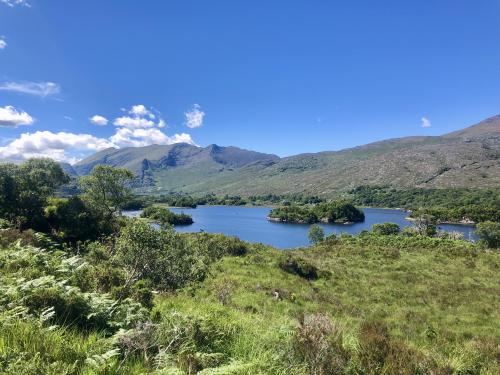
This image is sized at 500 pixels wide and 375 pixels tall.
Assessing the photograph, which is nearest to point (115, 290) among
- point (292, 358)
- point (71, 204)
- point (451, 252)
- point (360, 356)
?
point (292, 358)

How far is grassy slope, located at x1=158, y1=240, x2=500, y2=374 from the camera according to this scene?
1585cm

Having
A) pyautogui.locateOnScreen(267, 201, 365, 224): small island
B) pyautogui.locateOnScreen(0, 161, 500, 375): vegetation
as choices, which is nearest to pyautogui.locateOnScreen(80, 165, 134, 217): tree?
pyautogui.locateOnScreen(0, 161, 500, 375): vegetation

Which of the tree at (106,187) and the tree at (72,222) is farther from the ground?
the tree at (106,187)

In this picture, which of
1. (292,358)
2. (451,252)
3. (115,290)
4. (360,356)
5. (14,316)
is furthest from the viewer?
(451,252)

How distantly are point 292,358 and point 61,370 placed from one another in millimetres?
3356

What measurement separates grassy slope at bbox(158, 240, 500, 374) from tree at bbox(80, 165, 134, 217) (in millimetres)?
26046

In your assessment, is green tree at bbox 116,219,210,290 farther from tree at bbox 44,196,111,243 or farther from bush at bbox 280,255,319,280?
tree at bbox 44,196,111,243

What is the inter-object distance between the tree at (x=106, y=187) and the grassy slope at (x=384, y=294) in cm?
2605

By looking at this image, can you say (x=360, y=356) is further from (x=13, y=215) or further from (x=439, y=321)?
(x=13, y=215)

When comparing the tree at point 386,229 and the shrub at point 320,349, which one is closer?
the shrub at point 320,349

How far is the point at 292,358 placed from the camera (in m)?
5.53

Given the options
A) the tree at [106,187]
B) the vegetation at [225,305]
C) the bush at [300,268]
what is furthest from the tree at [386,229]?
the tree at [106,187]

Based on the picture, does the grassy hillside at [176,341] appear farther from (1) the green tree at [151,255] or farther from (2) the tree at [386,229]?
(2) the tree at [386,229]

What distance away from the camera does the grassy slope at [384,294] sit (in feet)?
52.0
